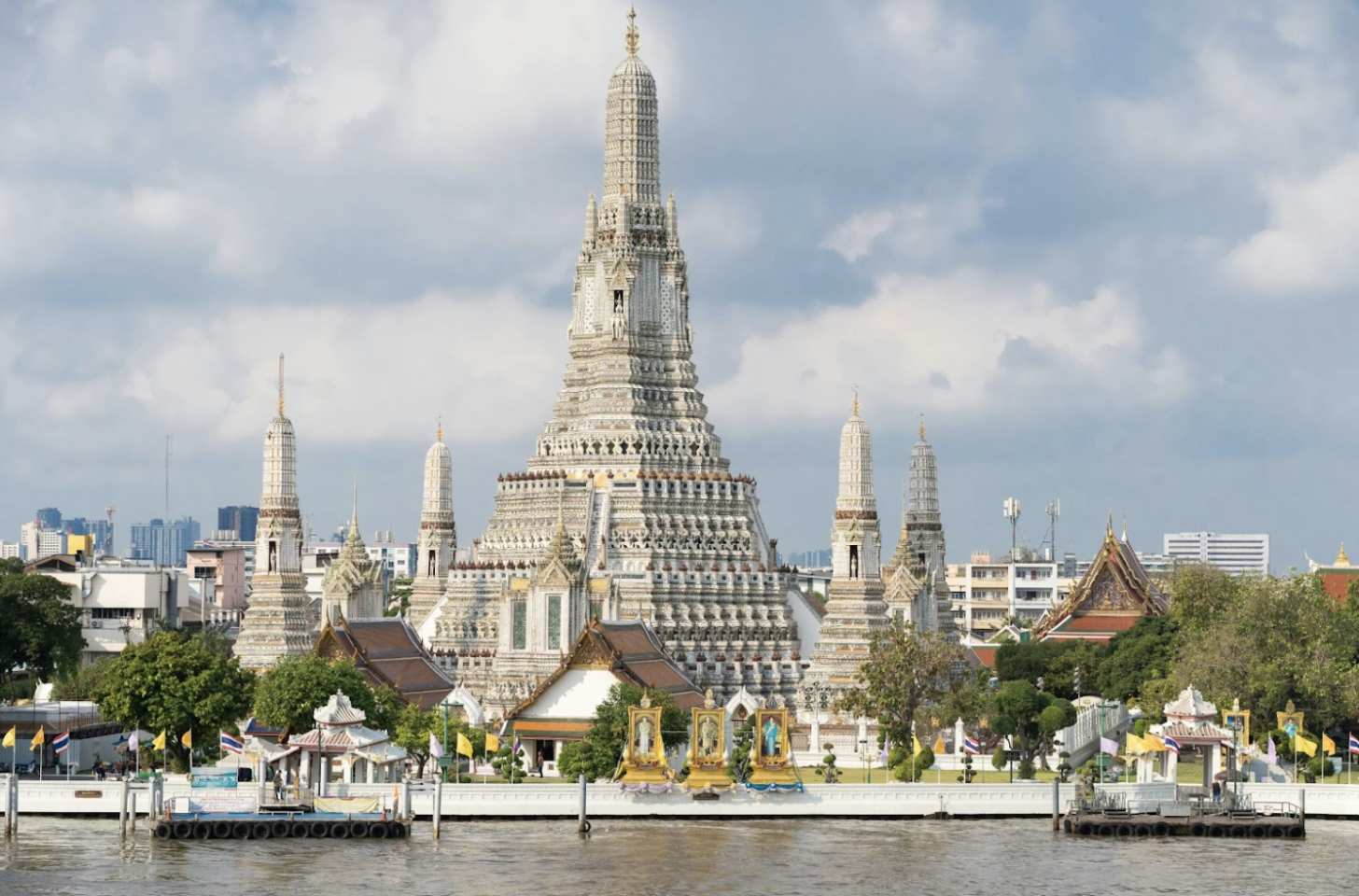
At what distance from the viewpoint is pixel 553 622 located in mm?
112812

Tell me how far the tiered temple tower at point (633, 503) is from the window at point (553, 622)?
2.8 inches

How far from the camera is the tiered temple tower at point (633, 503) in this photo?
388ft

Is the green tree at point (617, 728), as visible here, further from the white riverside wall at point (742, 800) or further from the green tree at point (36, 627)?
the green tree at point (36, 627)

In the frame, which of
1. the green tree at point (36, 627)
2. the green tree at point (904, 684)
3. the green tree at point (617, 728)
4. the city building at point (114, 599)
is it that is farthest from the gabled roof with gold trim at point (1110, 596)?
the green tree at point (36, 627)

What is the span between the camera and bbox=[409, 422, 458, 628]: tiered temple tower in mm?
138750

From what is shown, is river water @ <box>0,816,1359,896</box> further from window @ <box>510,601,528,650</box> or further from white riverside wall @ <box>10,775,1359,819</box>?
window @ <box>510,601,528,650</box>

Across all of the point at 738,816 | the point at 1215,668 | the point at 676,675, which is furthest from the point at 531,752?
the point at 1215,668

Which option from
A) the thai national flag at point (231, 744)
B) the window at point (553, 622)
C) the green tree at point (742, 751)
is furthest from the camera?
the window at point (553, 622)

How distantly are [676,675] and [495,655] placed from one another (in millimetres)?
9372

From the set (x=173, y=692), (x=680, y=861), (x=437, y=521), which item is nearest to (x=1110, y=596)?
(x=437, y=521)

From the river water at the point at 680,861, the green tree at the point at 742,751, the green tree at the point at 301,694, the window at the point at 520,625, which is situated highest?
the window at the point at 520,625

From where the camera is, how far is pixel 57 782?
87.2 m

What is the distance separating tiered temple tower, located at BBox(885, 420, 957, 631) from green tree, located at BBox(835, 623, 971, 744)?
18314mm

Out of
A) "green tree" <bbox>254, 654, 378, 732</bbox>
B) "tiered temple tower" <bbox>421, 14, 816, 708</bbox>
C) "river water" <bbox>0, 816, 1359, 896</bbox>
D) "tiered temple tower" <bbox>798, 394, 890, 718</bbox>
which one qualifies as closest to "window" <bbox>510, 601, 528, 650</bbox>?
"tiered temple tower" <bbox>421, 14, 816, 708</bbox>
